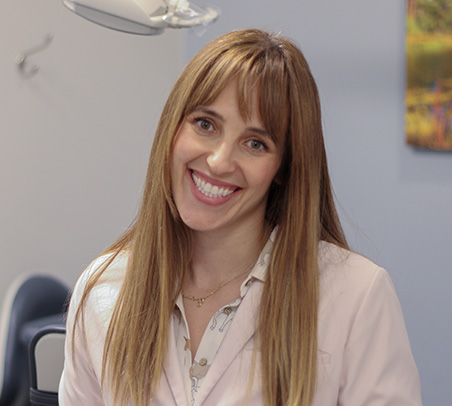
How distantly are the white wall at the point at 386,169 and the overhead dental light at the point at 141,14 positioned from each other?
1.44 m

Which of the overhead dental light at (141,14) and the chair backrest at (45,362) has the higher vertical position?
the overhead dental light at (141,14)

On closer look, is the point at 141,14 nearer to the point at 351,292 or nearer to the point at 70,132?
the point at 351,292

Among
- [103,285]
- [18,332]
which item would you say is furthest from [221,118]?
[18,332]

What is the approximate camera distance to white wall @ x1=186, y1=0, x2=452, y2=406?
2699mm

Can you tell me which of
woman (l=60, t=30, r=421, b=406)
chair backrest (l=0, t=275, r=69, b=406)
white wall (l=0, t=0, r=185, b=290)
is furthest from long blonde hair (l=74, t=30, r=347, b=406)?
white wall (l=0, t=0, r=185, b=290)

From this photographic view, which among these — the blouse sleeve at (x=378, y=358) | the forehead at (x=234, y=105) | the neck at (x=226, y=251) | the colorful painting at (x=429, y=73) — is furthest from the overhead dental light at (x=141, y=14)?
the colorful painting at (x=429, y=73)

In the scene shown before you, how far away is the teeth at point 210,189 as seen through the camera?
1393 mm

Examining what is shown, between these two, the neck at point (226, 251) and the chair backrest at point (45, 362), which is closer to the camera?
the neck at point (226, 251)

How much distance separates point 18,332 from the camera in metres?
2.15

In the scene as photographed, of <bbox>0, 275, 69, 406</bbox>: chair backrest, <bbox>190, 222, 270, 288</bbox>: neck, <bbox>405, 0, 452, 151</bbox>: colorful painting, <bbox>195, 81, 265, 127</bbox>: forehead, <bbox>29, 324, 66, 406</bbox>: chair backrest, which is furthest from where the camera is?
<bbox>405, 0, 452, 151</bbox>: colorful painting

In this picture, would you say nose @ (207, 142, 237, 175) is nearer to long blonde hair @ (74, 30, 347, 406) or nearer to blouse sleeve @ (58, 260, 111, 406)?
long blonde hair @ (74, 30, 347, 406)

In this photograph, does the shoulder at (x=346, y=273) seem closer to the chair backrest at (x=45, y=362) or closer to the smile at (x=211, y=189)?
the smile at (x=211, y=189)

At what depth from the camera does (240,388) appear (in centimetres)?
140

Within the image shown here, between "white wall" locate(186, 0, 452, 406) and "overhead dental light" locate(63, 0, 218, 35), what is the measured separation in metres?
1.44
